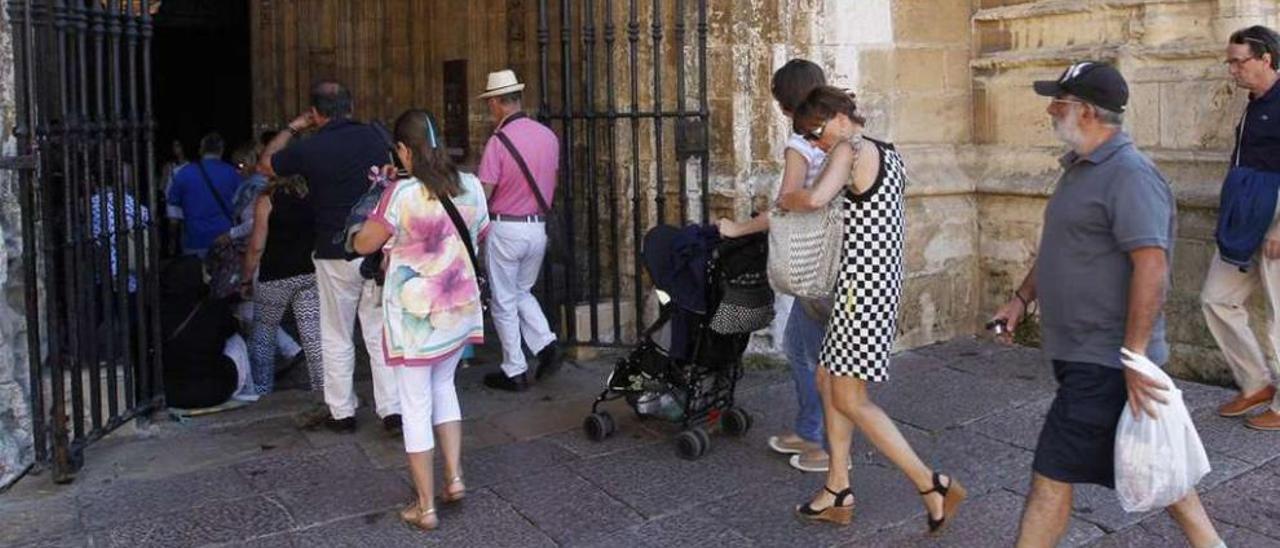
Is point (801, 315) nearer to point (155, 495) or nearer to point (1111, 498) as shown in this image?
point (1111, 498)

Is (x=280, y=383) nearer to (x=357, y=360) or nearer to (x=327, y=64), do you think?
(x=357, y=360)

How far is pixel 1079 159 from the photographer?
3801 millimetres

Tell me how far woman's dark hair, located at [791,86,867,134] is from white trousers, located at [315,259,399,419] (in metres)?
2.28

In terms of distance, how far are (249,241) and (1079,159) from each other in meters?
4.69

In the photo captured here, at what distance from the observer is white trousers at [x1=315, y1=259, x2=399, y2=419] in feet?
19.9

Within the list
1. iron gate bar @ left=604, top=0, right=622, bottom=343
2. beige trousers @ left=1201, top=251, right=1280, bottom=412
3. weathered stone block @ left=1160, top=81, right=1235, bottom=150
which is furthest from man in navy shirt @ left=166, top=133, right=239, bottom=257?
beige trousers @ left=1201, top=251, right=1280, bottom=412

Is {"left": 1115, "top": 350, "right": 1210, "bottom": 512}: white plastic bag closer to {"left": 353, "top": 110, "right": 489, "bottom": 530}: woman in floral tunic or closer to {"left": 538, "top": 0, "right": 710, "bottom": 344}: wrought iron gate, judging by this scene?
{"left": 353, "top": 110, "right": 489, "bottom": 530}: woman in floral tunic

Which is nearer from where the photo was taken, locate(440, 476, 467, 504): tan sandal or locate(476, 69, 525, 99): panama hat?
locate(440, 476, 467, 504): tan sandal

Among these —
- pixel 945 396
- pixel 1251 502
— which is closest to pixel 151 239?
pixel 945 396

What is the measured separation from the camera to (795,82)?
5258 mm

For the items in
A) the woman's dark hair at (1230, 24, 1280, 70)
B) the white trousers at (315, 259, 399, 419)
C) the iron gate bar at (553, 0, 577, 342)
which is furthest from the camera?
the iron gate bar at (553, 0, 577, 342)

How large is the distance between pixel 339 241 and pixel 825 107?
2495mm

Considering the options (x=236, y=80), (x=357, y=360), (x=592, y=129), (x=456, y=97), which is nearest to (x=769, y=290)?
(x=592, y=129)

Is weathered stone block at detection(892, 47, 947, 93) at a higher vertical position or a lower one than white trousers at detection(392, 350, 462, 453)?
higher
